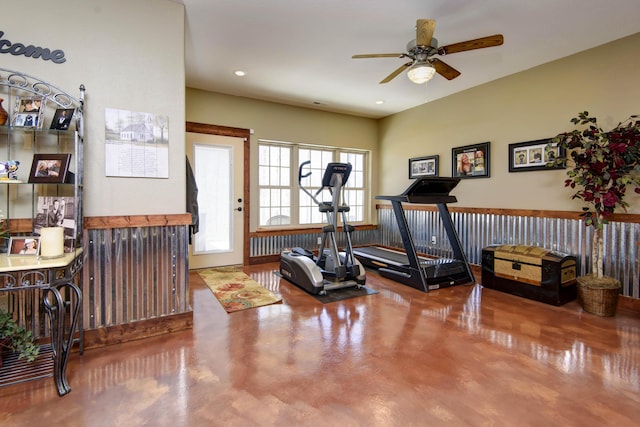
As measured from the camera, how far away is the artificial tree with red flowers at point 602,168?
3.10m

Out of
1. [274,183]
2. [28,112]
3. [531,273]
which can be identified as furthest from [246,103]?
[531,273]

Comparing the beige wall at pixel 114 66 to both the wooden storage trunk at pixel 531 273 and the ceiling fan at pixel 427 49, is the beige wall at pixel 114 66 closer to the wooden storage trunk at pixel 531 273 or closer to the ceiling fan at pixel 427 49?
the ceiling fan at pixel 427 49

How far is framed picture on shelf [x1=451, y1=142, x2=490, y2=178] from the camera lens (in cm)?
486

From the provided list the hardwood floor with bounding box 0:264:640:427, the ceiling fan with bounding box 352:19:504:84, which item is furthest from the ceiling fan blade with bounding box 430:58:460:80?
the hardwood floor with bounding box 0:264:640:427

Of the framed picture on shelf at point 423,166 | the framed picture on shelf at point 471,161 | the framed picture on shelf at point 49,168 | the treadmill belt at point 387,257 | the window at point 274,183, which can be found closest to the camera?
the framed picture on shelf at point 49,168

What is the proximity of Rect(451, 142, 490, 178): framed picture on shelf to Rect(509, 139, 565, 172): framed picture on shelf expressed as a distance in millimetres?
393

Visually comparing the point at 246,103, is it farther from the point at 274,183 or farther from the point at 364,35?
the point at 364,35

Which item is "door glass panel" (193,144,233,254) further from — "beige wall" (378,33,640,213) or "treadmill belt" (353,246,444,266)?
"beige wall" (378,33,640,213)

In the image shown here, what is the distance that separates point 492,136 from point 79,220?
16.7 ft

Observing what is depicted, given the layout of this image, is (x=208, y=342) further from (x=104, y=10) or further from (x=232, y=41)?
(x=232, y=41)

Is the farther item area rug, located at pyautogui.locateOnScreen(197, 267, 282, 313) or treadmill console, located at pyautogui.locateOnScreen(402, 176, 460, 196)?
treadmill console, located at pyautogui.locateOnScreen(402, 176, 460, 196)

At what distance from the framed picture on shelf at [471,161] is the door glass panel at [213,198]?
12.4ft

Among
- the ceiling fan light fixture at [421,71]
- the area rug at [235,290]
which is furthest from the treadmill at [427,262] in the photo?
the area rug at [235,290]

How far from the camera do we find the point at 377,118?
22.7ft
